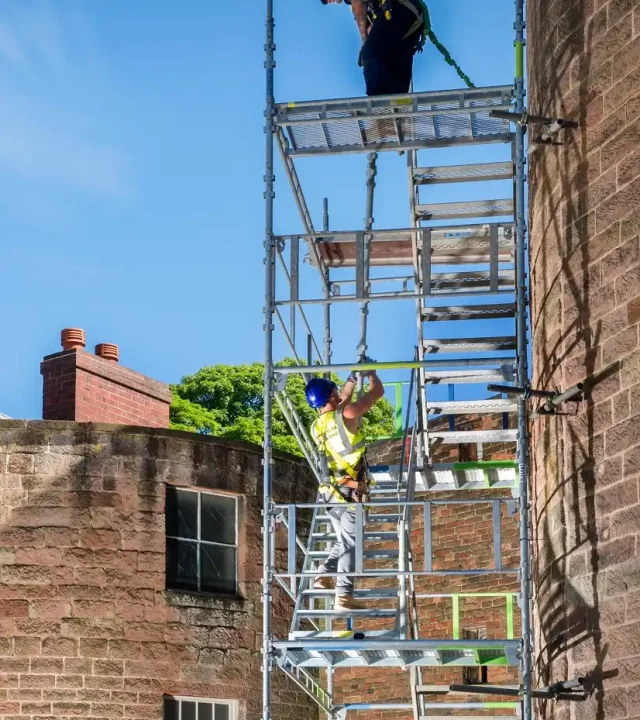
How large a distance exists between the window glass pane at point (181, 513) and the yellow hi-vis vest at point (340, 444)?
5646mm

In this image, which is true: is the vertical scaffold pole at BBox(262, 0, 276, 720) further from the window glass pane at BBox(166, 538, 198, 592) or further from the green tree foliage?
the green tree foliage

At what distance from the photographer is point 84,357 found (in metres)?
21.1

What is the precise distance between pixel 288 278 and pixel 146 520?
5630 millimetres

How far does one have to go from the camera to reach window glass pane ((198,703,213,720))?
17.3 meters

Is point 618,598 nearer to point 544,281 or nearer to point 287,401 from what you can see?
point 544,281

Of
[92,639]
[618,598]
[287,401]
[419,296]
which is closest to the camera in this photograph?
[618,598]

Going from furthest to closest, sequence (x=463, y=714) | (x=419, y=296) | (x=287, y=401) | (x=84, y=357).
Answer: (x=84, y=357), (x=463, y=714), (x=287, y=401), (x=419, y=296)

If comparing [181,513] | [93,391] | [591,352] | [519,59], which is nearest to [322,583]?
[591,352]

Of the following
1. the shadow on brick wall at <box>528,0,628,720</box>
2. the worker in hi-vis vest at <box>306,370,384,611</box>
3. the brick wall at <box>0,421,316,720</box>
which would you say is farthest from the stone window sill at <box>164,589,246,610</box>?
the shadow on brick wall at <box>528,0,628,720</box>

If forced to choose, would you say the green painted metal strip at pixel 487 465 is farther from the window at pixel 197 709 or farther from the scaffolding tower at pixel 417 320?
the window at pixel 197 709

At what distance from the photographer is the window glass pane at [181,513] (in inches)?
699

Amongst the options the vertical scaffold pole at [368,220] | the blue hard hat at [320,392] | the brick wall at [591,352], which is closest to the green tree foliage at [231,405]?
the vertical scaffold pole at [368,220]

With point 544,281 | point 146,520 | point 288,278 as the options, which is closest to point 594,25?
point 544,281

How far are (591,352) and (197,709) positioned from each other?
8839 mm
